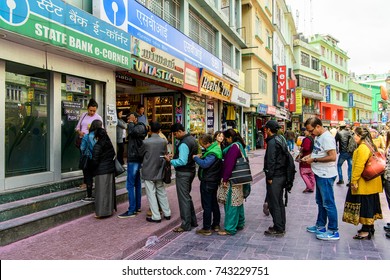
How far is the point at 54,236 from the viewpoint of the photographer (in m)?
4.80

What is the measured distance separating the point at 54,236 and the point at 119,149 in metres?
3.61

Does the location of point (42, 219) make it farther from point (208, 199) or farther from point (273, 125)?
point (273, 125)

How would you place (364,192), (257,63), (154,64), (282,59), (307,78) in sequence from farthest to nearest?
1. (307,78)
2. (282,59)
3. (257,63)
4. (154,64)
5. (364,192)

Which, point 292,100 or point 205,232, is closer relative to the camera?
point 205,232

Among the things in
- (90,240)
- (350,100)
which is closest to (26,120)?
(90,240)

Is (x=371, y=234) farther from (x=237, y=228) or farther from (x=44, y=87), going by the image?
(x=44, y=87)

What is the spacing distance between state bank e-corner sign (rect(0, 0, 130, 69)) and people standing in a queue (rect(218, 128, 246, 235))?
318 cm

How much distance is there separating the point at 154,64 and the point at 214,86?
5.18 meters

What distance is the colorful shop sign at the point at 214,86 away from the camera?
1210 cm

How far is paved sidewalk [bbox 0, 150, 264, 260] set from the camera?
13.6 ft

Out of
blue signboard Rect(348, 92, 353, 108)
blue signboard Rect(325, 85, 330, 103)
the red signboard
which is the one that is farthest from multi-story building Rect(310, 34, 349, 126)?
the red signboard

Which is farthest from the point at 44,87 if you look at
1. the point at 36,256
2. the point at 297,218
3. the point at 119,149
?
the point at 297,218

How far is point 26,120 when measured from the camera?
18.9 feet

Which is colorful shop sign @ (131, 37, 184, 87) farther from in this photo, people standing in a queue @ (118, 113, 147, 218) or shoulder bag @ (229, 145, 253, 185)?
shoulder bag @ (229, 145, 253, 185)
